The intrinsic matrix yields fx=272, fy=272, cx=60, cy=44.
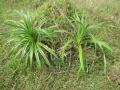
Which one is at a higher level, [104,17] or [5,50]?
[104,17]

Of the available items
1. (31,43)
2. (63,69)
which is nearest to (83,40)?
(63,69)

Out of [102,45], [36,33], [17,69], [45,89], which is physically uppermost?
[36,33]

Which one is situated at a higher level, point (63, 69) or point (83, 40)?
point (83, 40)

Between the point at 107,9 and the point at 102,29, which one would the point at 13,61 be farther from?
the point at 107,9

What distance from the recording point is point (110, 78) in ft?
15.9

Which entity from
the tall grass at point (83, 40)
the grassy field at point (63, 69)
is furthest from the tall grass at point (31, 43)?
the tall grass at point (83, 40)

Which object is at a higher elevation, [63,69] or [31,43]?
[31,43]

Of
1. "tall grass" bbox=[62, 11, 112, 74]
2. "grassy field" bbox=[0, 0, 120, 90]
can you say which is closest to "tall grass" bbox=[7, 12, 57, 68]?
"grassy field" bbox=[0, 0, 120, 90]

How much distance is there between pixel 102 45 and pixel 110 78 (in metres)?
0.62

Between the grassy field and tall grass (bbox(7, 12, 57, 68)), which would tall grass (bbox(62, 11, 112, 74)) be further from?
tall grass (bbox(7, 12, 57, 68))

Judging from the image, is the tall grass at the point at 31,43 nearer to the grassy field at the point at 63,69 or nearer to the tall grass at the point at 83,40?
the grassy field at the point at 63,69

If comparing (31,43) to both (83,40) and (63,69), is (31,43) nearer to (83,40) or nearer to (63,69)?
(63,69)

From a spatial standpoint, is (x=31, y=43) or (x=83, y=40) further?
(x=83, y=40)

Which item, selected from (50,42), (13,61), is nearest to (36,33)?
(50,42)
